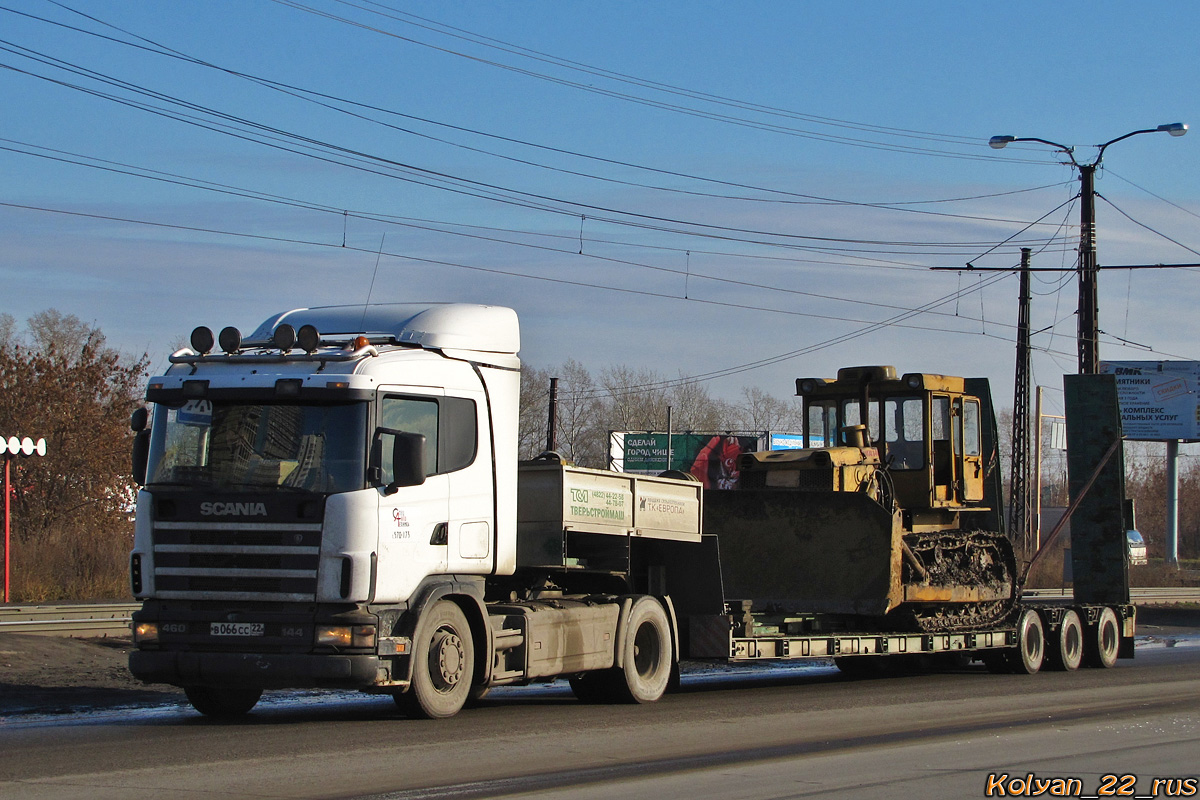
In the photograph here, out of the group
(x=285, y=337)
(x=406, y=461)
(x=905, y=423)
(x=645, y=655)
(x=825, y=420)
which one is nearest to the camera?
(x=406, y=461)

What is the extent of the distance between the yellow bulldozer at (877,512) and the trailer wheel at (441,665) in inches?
219

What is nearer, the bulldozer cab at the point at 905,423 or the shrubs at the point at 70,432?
the bulldozer cab at the point at 905,423

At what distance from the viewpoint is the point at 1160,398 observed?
2409 inches

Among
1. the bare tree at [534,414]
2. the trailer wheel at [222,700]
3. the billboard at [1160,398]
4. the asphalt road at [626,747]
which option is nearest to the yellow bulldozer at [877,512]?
the asphalt road at [626,747]

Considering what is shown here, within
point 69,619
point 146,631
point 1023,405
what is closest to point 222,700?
point 146,631

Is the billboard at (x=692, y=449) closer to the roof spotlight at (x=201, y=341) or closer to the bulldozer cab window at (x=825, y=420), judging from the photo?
the bulldozer cab window at (x=825, y=420)

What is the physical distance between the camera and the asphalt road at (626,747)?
849 cm

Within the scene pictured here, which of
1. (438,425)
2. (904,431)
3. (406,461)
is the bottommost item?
(406,461)

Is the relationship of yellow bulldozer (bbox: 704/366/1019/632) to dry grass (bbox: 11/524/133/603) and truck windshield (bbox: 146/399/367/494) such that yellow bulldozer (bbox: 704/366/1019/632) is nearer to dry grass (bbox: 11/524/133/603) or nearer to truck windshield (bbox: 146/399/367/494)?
truck windshield (bbox: 146/399/367/494)

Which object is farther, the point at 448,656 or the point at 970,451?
the point at 970,451

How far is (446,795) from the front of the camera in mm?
8141

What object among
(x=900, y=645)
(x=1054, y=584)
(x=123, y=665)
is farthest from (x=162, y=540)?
(x=1054, y=584)

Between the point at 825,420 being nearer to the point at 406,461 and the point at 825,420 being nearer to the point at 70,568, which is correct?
the point at 406,461

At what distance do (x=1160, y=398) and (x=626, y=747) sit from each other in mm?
56762
